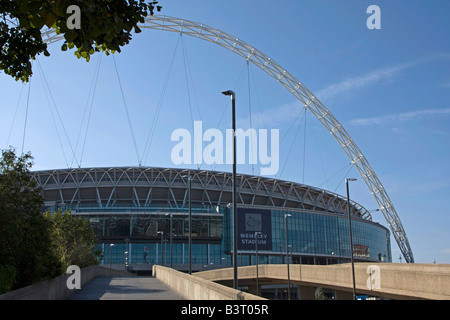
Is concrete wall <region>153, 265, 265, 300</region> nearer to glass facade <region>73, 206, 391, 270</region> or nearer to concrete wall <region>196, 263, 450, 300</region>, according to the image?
concrete wall <region>196, 263, 450, 300</region>

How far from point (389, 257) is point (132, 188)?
87.7m

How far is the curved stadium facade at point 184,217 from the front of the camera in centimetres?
10831

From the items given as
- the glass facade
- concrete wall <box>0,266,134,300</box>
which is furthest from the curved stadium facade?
concrete wall <box>0,266,134,300</box>

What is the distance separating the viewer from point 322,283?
4628 centimetres

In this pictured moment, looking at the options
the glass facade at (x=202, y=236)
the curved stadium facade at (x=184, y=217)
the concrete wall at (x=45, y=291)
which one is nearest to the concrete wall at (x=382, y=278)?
the concrete wall at (x=45, y=291)

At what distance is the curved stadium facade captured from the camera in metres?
108

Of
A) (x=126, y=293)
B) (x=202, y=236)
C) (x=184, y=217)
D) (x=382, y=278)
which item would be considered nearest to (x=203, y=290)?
(x=126, y=293)

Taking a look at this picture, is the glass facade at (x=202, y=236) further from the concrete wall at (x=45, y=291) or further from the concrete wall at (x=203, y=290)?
the concrete wall at (x=45, y=291)

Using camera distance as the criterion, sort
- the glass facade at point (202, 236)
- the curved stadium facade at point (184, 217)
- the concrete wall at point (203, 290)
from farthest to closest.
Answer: the curved stadium facade at point (184, 217) < the glass facade at point (202, 236) < the concrete wall at point (203, 290)

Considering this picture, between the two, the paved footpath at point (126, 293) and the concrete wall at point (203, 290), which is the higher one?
the concrete wall at point (203, 290)

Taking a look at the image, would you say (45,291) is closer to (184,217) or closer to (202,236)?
(184,217)

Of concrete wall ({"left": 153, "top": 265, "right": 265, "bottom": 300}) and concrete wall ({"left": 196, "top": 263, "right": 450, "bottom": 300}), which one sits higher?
concrete wall ({"left": 153, "top": 265, "right": 265, "bottom": 300})

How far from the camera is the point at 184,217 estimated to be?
364 ft

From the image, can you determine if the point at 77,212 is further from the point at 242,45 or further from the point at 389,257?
the point at 389,257
